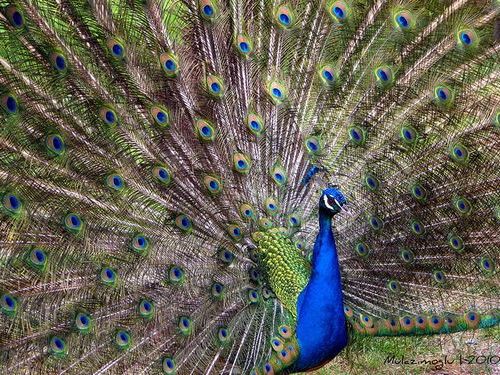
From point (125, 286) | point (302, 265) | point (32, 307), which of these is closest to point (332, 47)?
point (302, 265)

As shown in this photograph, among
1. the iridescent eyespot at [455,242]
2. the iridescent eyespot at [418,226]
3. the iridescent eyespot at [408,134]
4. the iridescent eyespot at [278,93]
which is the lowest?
the iridescent eyespot at [455,242]

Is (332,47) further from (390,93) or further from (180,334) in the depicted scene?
(180,334)

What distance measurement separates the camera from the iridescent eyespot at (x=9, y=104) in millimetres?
3121

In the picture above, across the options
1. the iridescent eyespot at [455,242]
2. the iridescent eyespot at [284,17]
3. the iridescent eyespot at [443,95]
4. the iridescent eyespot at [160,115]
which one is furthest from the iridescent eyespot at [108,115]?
the iridescent eyespot at [455,242]

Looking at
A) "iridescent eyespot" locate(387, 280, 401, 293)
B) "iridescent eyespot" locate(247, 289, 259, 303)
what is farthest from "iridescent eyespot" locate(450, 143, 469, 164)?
"iridescent eyespot" locate(247, 289, 259, 303)

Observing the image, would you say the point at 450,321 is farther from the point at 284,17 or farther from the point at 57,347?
the point at 57,347

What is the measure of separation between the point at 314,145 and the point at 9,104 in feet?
4.58

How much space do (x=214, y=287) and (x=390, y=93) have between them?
46.0 inches

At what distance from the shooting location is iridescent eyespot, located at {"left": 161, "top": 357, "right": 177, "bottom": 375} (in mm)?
3578

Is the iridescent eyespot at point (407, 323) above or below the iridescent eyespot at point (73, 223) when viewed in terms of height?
below

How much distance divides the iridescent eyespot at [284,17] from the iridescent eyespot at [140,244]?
3.67ft

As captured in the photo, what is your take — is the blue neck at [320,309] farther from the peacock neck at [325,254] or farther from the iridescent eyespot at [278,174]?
the iridescent eyespot at [278,174]

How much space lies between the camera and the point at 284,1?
3.64 m

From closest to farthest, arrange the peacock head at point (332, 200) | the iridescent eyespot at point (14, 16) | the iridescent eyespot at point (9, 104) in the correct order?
the iridescent eyespot at point (14, 16)
the iridescent eyespot at point (9, 104)
the peacock head at point (332, 200)
